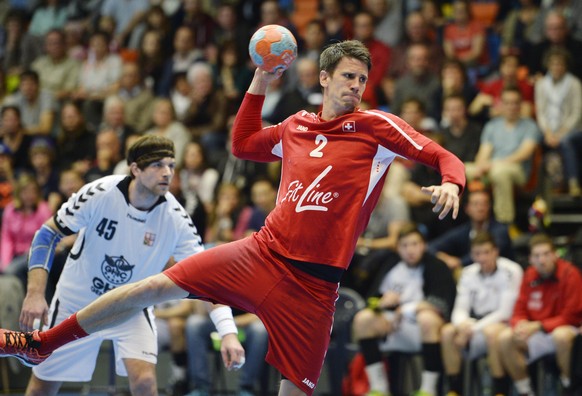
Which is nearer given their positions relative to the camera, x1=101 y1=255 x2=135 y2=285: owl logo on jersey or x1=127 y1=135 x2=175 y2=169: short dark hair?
x1=127 y1=135 x2=175 y2=169: short dark hair

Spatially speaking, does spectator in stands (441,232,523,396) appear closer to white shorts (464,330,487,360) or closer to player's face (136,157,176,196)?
white shorts (464,330,487,360)

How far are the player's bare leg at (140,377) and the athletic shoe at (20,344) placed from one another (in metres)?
0.86

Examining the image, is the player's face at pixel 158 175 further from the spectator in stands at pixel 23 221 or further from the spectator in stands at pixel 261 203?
the spectator in stands at pixel 23 221

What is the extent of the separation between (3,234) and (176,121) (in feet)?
9.25

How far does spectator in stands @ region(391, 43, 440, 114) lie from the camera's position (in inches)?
502

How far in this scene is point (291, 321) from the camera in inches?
232

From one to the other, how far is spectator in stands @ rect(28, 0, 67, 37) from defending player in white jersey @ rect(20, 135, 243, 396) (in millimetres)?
10577

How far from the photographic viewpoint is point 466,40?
13516 mm

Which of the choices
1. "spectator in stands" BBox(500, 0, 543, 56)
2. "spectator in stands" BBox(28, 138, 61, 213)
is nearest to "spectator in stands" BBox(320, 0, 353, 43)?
"spectator in stands" BBox(500, 0, 543, 56)

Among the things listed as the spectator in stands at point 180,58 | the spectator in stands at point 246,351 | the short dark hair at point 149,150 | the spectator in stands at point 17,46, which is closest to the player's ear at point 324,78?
the short dark hair at point 149,150

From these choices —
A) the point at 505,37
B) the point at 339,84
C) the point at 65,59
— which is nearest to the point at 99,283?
the point at 339,84

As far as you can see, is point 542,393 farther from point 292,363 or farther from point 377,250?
point 292,363

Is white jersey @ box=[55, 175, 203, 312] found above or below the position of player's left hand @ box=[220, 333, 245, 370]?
above

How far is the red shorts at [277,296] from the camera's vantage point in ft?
19.3
